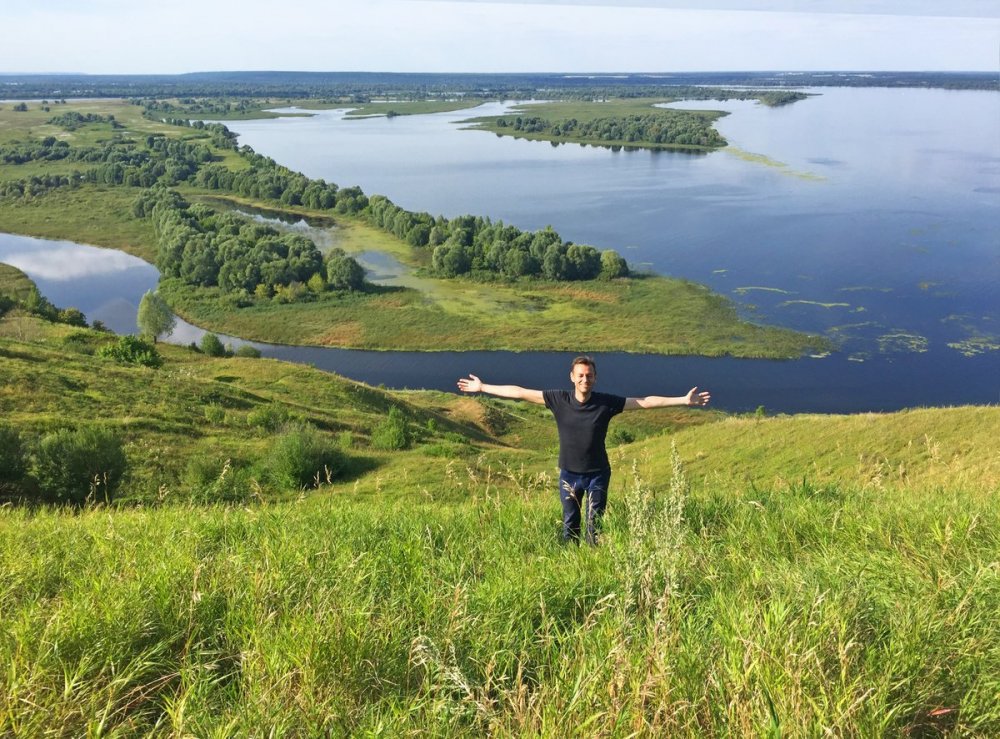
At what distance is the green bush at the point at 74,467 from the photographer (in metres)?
13.4

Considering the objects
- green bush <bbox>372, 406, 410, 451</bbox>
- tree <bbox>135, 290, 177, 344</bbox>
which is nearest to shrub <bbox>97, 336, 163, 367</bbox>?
green bush <bbox>372, 406, 410, 451</bbox>

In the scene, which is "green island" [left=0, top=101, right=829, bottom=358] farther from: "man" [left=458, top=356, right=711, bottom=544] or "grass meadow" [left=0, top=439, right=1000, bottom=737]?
"grass meadow" [left=0, top=439, right=1000, bottom=737]

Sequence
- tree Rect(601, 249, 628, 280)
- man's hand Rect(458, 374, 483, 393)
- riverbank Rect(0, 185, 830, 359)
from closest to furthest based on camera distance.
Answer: man's hand Rect(458, 374, 483, 393)
riverbank Rect(0, 185, 830, 359)
tree Rect(601, 249, 628, 280)

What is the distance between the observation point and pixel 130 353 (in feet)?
104

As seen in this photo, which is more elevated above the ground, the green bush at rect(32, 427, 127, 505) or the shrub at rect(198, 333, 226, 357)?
the green bush at rect(32, 427, 127, 505)

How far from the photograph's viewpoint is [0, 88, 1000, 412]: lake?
50281 mm

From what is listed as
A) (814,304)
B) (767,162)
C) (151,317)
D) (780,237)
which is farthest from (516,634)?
(767,162)

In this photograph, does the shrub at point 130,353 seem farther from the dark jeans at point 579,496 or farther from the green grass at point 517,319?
the dark jeans at point 579,496

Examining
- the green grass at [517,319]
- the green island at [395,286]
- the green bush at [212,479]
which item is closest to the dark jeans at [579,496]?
the green bush at [212,479]

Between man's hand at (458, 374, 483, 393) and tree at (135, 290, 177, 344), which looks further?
tree at (135, 290, 177, 344)

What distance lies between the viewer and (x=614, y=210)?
322 ft

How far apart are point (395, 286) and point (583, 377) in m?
69.3

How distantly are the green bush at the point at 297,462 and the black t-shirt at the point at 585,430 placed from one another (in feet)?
36.5

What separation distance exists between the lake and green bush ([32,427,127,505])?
37.3 meters
